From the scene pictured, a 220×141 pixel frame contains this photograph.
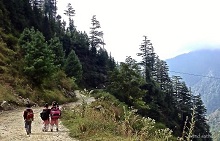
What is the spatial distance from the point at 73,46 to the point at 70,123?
7098 cm

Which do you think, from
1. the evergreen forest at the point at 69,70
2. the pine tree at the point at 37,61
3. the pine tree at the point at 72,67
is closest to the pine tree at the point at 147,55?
the evergreen forest at the point at 69,70

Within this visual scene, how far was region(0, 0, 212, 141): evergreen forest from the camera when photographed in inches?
1226

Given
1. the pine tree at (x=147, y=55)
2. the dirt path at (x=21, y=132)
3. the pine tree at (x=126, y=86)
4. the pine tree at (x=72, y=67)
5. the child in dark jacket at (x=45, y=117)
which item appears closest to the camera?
the dirt path at (x=21, y=132)

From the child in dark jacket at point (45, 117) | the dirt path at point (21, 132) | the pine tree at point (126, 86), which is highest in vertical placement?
the pine tree at point (126, 86)

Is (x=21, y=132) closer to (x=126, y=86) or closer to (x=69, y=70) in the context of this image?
(x=126, y=86)

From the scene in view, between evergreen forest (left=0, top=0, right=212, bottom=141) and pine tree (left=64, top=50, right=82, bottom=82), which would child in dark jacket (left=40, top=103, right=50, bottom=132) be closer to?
evergreen forest (left=0, top=0, right=212, bottom=141)

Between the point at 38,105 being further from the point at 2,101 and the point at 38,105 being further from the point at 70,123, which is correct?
the point at 70,123

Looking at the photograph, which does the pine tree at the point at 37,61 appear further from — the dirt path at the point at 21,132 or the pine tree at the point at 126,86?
the pine tree at the point at 126,86

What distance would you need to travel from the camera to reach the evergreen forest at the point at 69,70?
31141 millimetres

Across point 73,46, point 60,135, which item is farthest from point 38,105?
point 73,46

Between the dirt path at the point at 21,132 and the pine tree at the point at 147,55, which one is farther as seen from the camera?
the pine tree at the point at 147,55

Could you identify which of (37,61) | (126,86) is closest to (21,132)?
(37,61)

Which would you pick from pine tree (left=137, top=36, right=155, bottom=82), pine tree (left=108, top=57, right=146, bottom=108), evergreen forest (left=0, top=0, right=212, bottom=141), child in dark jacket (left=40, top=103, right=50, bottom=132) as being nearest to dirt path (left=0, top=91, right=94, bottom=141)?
child in dark jacket (left=40, top=103, right=50, bottom=132)

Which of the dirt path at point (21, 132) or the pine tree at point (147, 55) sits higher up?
the pine tree at point (147, 55)
